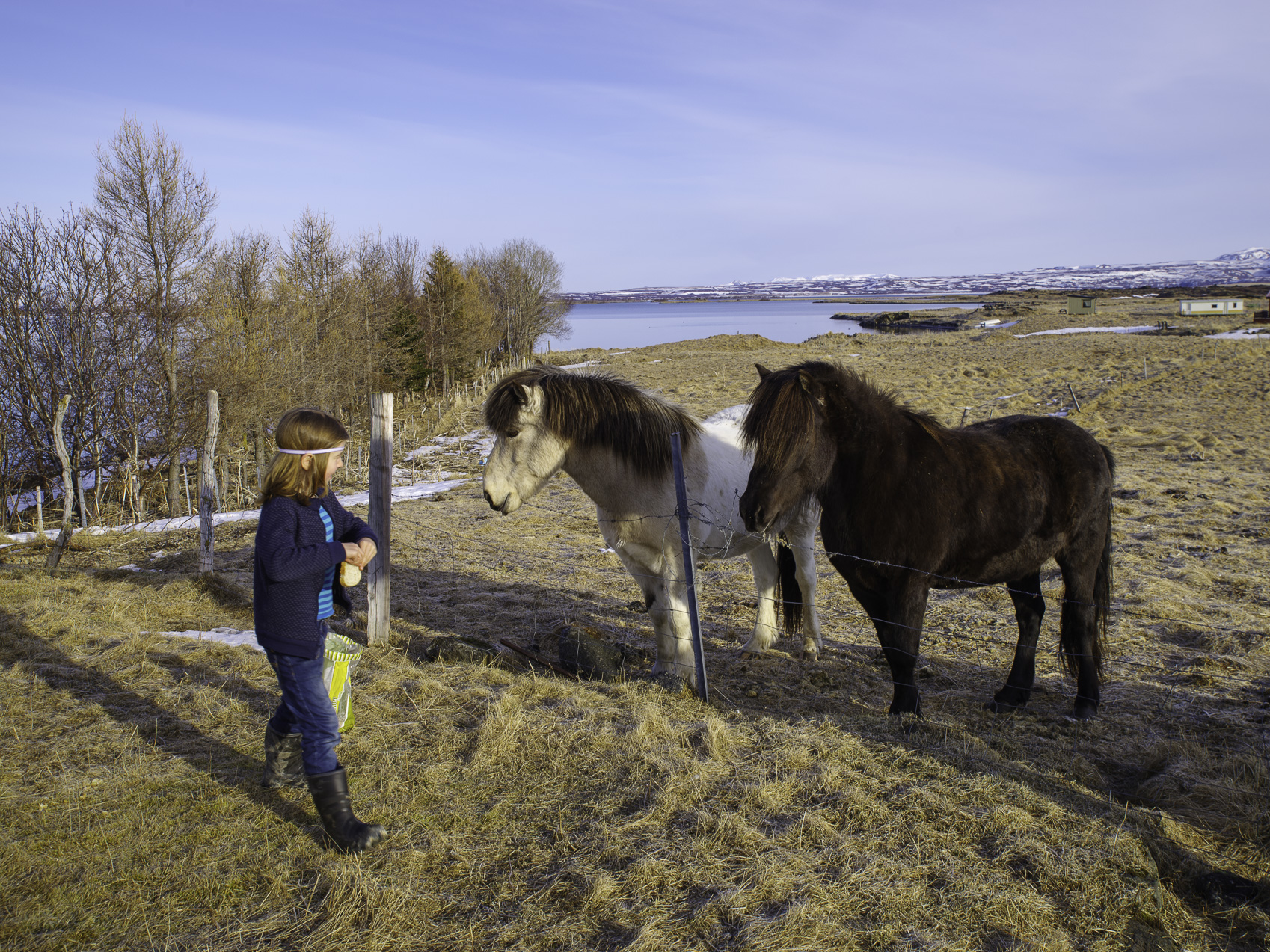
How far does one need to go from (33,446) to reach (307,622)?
71.5ft

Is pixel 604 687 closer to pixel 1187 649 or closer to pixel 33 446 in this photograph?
pixel 1187 649

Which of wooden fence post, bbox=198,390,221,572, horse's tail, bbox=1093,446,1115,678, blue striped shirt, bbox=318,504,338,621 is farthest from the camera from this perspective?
wooden fence post, bbox=198,390,221,572

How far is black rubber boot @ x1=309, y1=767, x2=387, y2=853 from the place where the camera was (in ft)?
8.71

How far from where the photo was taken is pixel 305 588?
107 inches

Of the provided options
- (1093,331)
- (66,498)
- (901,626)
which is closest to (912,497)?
(901,626)

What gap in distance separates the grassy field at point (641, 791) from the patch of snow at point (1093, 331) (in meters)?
39.6

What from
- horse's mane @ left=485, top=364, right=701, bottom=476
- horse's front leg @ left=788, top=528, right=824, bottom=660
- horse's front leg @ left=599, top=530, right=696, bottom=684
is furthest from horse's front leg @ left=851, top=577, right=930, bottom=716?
horse's mane @ left=485, top=364, right=701, bottom=476

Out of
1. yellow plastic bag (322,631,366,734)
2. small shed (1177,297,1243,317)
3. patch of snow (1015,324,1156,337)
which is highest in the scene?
small shed (1177,297,1243,317)

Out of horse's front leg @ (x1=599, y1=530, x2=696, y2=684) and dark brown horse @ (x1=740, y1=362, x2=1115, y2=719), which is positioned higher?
dark brown horse @ (x1=740, y1=362, x2=1115, y2=719)

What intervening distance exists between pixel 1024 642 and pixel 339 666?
4.00 metres

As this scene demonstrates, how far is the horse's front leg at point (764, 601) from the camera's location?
5.45 metres

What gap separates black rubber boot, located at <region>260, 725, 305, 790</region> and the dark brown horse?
2292mm

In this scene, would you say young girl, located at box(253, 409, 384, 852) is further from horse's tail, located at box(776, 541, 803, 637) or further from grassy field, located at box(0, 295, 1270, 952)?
horse's tail, located at box(776, 541, 803, 637)

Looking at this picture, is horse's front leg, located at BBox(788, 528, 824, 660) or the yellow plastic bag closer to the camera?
the yellow plastic bag
